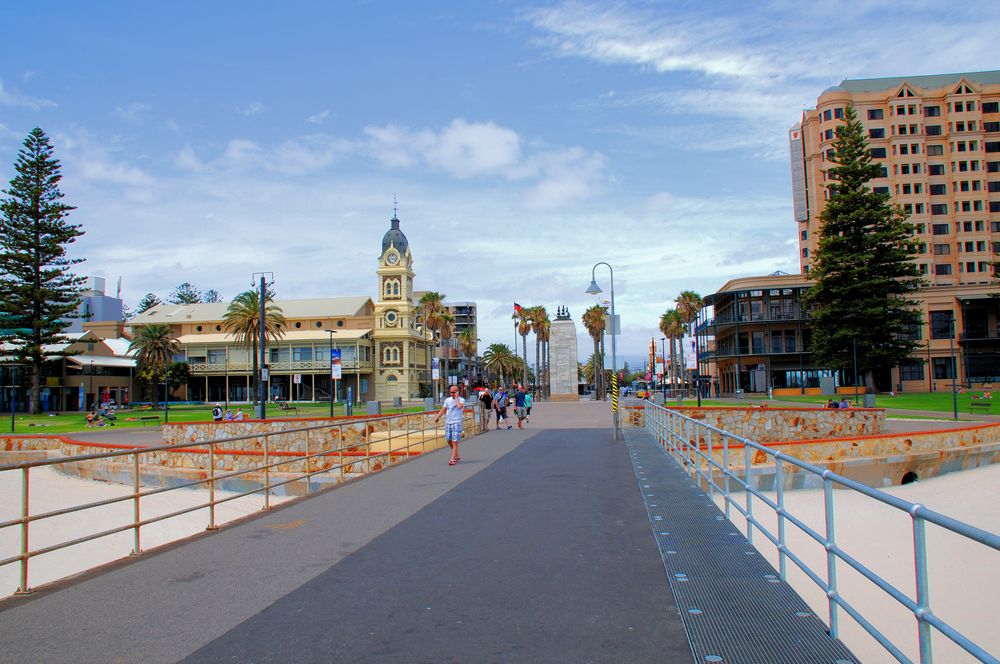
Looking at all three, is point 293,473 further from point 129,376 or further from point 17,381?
point 129,376

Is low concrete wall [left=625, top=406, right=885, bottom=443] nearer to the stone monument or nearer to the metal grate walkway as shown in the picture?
the metal grate walkway

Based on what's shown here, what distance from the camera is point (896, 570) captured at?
12.2 m

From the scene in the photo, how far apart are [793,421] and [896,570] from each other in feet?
63.9

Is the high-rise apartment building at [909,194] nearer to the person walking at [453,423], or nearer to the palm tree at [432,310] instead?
the palm tree at [432,310]

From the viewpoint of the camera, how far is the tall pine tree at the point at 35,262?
57.6 meters

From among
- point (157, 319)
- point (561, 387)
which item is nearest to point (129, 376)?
point (157, 319)

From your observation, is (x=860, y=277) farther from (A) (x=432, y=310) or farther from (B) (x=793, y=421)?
→ (A) (x=432, y=310)

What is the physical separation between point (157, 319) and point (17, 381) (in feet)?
68.8

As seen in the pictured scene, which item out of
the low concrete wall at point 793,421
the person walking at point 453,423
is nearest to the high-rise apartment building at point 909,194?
the low concrete wall at point 793,421

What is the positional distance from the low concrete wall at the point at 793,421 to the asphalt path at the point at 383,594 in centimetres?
2106

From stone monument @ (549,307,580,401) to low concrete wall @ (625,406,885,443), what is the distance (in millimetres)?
46202

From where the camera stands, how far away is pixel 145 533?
17906 mm

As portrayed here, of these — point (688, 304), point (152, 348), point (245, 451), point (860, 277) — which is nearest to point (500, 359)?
point (688, 304)

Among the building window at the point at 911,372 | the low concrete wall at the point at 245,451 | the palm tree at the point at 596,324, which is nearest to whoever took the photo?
the low concrete wall at the point at 245,451
